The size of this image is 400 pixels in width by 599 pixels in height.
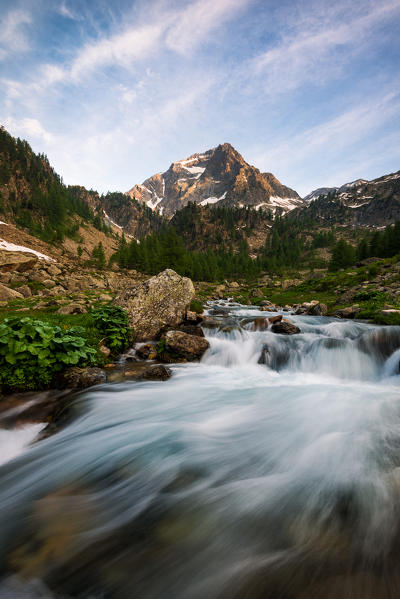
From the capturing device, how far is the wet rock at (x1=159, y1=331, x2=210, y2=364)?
9125mm

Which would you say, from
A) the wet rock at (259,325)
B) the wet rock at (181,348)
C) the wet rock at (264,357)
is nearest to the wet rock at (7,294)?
the wet rock at (181,348)

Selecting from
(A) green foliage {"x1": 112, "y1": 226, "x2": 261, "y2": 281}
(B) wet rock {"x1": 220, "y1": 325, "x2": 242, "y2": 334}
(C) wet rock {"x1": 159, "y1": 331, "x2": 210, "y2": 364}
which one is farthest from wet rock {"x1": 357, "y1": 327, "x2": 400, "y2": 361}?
(A) green foliage {"x1": 112, "y1": 226, "x2": 261, "y2": 281}

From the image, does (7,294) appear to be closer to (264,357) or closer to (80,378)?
(80,378)

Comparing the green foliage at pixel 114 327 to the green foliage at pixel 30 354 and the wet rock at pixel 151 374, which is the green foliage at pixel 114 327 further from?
the green foliage at pixel 30 354

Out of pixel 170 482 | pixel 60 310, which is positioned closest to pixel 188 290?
pixel 60 310

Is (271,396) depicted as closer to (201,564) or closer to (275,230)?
(201,564)

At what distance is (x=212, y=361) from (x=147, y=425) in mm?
4805

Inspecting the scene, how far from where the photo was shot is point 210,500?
283cm

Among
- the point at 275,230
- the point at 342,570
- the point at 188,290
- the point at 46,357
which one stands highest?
the point at 275,230

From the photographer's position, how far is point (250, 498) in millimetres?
2838

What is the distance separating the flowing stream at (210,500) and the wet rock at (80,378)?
401 millimetres

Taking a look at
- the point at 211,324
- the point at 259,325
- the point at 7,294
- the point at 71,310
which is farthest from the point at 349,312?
the point at 7,294

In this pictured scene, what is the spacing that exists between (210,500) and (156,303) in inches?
384

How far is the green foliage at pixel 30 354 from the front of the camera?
5656mm
